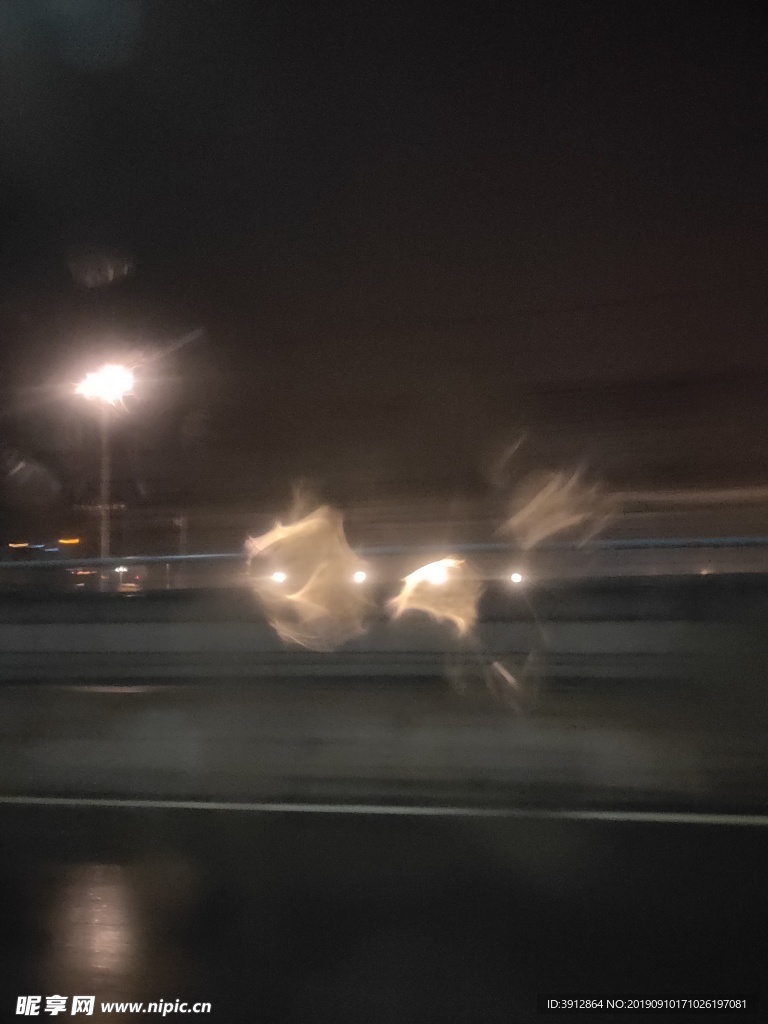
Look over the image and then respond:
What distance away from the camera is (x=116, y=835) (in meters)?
5.85

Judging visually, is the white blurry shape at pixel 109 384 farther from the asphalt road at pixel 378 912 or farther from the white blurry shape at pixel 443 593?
the asphalt road at pixel 378 912

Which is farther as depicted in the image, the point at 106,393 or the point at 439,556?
the point at 106,393

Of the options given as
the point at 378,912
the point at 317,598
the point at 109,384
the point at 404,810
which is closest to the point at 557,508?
the point at 317,598

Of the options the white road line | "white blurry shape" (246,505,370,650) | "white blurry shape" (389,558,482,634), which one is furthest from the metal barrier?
the white road line

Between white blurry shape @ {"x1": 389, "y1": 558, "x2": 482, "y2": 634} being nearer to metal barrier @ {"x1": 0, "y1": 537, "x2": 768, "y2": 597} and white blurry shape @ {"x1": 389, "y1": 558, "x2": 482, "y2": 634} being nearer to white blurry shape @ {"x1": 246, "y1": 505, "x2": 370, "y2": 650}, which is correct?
metal barrier @ {"x1": 0, "y1": 537, "x2": 768, "y2": 597}

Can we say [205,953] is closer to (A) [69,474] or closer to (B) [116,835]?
(B) [116,835]

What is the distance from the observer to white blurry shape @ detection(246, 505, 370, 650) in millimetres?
7305

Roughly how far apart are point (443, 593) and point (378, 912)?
3.17 m

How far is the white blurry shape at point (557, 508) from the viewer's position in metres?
11.6

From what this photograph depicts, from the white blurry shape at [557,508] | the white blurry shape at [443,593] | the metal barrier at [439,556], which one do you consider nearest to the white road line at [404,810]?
the white blurry shape at [443,593]

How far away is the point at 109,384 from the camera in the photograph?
13273mm

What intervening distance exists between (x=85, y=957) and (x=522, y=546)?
3.98 meters

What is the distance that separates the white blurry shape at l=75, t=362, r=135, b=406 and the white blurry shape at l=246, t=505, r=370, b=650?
4.79 meters

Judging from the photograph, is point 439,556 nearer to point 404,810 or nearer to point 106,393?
point 404,810
